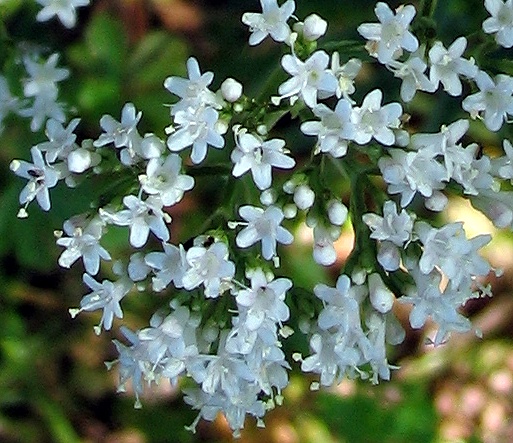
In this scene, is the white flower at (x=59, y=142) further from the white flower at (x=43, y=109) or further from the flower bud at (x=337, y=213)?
the flower bud at (x=337, y=213)

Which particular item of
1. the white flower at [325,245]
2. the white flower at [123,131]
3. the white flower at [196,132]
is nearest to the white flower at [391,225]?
the white flower at [325,245]

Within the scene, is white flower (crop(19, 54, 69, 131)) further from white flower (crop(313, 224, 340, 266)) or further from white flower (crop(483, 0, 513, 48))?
white flower (crop(483, 0, 513, 48))

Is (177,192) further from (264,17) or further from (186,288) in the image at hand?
(264,17)

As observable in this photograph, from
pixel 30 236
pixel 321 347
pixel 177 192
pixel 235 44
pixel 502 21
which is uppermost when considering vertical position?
pixel 502 21

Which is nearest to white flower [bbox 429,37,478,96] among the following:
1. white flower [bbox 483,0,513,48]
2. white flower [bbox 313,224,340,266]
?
white flower [bbox 483,0,513,48]

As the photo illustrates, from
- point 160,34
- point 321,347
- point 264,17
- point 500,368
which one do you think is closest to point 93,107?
point 160,34

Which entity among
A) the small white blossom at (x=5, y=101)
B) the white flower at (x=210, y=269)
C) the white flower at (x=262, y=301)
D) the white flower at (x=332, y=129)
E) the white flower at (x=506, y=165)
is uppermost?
the white flower at (x=332, y=129)

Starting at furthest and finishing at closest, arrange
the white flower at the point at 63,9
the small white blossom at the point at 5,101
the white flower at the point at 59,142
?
the small white blossom at the point at 5,101, the white flower at the point at 63,9, the white flower at the point at 59,142
